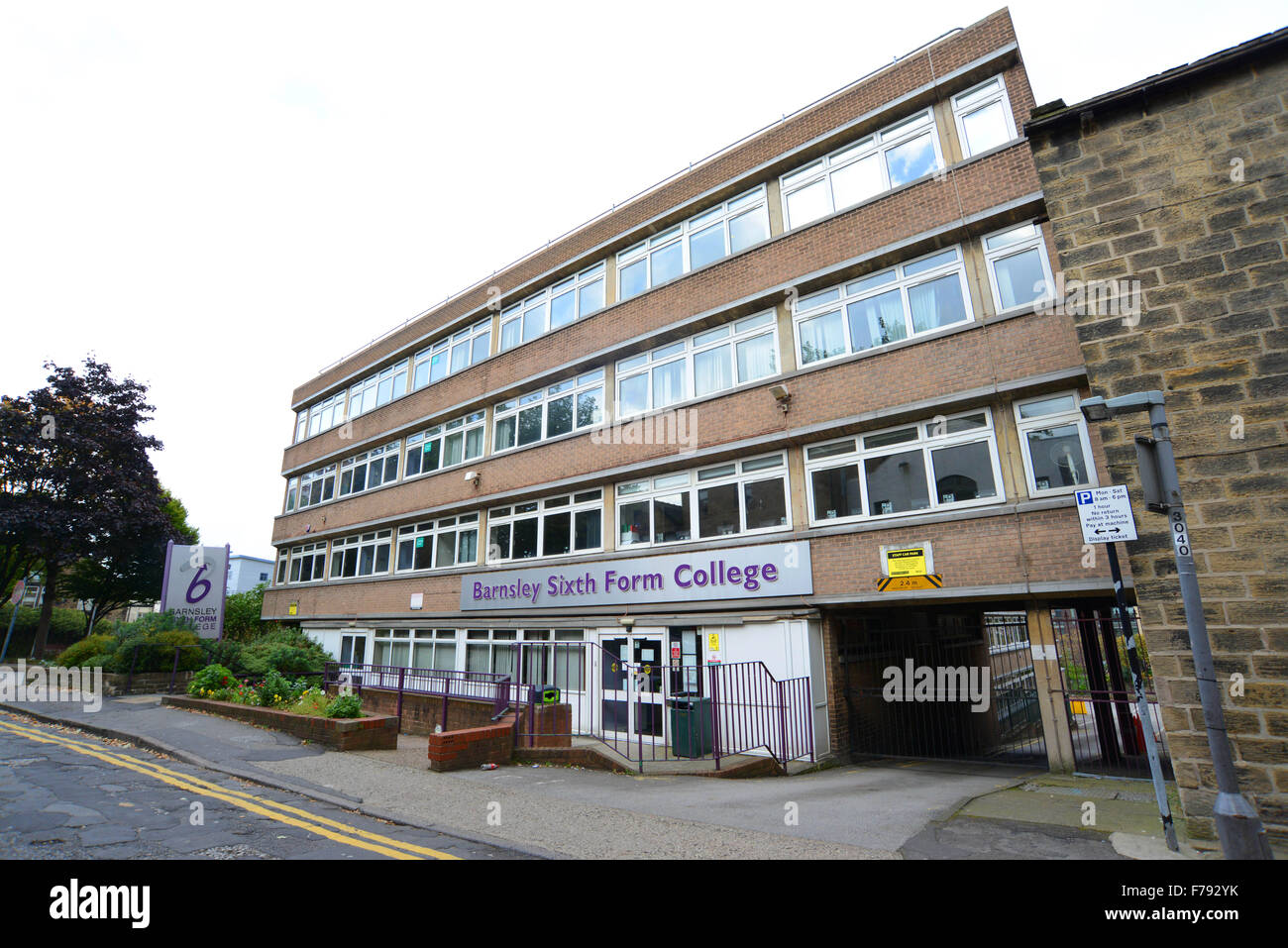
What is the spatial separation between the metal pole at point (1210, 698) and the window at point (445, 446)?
16.8 metres

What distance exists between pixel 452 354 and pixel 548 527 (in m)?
8.33

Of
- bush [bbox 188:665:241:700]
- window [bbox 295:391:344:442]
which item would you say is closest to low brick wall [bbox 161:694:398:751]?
bush [bbox 188:665:241:700]

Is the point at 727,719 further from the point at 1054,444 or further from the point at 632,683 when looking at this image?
the point at 1054,444

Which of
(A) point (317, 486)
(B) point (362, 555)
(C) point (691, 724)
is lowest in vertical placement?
(C) point (691, 724)

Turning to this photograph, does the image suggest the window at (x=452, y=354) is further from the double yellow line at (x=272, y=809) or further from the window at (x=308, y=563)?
the double yellow line at (x=272, y=809)

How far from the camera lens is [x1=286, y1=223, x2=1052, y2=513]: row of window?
10688 millimetres

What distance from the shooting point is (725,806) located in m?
7.15

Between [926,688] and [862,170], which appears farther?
[926,688]

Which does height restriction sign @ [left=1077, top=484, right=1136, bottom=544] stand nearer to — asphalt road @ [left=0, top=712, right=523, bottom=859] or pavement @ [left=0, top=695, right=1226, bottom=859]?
pavement @ [left=0, top=695, right=1226, bottom=859]

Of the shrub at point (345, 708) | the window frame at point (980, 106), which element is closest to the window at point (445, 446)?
the shrub at point (345, 708)

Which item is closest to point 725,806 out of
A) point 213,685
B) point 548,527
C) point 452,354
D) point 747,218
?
point 548,527

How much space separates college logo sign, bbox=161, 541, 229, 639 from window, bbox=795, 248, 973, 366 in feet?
62.3

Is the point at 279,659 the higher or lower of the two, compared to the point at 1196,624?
lower
